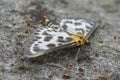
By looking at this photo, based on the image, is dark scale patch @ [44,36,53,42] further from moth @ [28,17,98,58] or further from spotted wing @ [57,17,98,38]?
spotted wing @ [57,17,98,38]

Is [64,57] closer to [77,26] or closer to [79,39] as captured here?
[79,39]

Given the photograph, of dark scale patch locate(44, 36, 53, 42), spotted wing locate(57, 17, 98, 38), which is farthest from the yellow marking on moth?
dark scale patch locate(44, 36, 53, 42)

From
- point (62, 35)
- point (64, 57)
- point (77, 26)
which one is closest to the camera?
point (64, 57)

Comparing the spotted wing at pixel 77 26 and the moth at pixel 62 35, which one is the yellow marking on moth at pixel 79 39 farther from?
the spotted wing at pixel 77 26

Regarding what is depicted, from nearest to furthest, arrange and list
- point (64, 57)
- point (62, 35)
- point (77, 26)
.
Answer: point (64, 57)
point (62, 35)
point (77, 26)

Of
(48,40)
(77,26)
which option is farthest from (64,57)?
(77,26)

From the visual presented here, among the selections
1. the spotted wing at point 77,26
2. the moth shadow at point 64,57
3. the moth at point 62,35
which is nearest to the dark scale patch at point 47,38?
the moth at point 62,35
